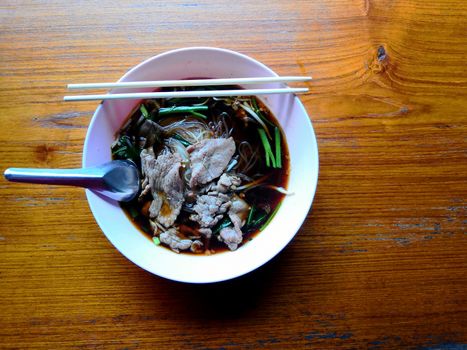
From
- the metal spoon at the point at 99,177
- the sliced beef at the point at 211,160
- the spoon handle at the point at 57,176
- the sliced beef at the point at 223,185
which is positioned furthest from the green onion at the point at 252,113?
the spoon handle at the point at 57,176

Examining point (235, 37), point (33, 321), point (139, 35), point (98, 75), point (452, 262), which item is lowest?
point (33, 321)

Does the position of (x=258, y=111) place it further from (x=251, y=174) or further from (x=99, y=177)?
(x=99, y=177)

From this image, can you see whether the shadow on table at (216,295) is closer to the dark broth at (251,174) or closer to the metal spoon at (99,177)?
the dark broth at (251,174)

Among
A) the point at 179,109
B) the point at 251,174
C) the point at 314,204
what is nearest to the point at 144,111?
the point at 179,109

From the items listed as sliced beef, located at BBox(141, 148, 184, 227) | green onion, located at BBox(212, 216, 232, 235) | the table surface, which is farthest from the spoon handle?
green onion, located at BBox(212, 216, 232, 235)

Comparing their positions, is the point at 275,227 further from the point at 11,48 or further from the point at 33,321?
the point at 11,48

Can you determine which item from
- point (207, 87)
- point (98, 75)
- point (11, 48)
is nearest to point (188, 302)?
point (207, 87)
